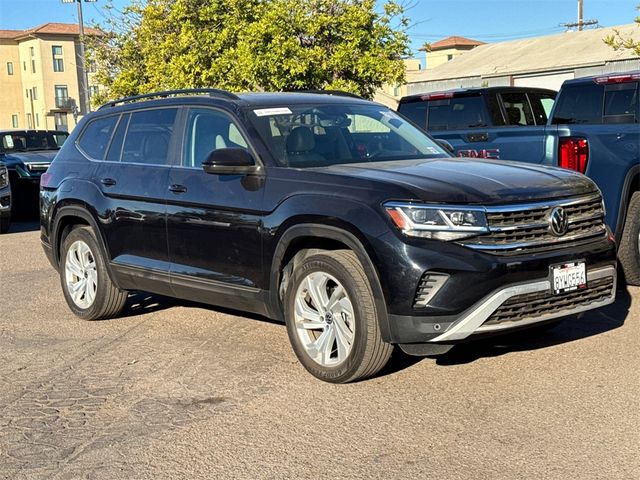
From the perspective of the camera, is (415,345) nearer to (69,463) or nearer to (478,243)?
(478,243)

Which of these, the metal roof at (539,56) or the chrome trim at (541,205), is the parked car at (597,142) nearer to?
the chrome trim at (541,205)

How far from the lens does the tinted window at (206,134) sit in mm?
6109

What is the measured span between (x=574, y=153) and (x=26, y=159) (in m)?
11.6

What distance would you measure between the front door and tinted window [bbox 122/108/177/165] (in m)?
0.24

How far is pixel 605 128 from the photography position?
762cm

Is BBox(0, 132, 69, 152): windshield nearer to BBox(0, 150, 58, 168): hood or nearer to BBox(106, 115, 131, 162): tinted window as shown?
BBox(0, 150, 58, 168): hood

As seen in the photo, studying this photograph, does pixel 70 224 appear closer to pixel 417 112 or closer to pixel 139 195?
pixel 139 195

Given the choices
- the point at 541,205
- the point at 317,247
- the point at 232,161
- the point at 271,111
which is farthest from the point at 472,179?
the point at 271,111

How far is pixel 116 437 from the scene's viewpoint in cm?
448

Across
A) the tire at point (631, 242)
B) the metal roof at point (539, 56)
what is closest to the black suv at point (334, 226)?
the tire at point (631, 242)

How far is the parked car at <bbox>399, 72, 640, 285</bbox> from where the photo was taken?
742cm

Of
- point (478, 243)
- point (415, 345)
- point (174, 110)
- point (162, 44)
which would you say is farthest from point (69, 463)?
point (162, 44)

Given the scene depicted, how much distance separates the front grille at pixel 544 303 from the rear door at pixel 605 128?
2.29m

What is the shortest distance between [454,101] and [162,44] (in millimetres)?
12117
